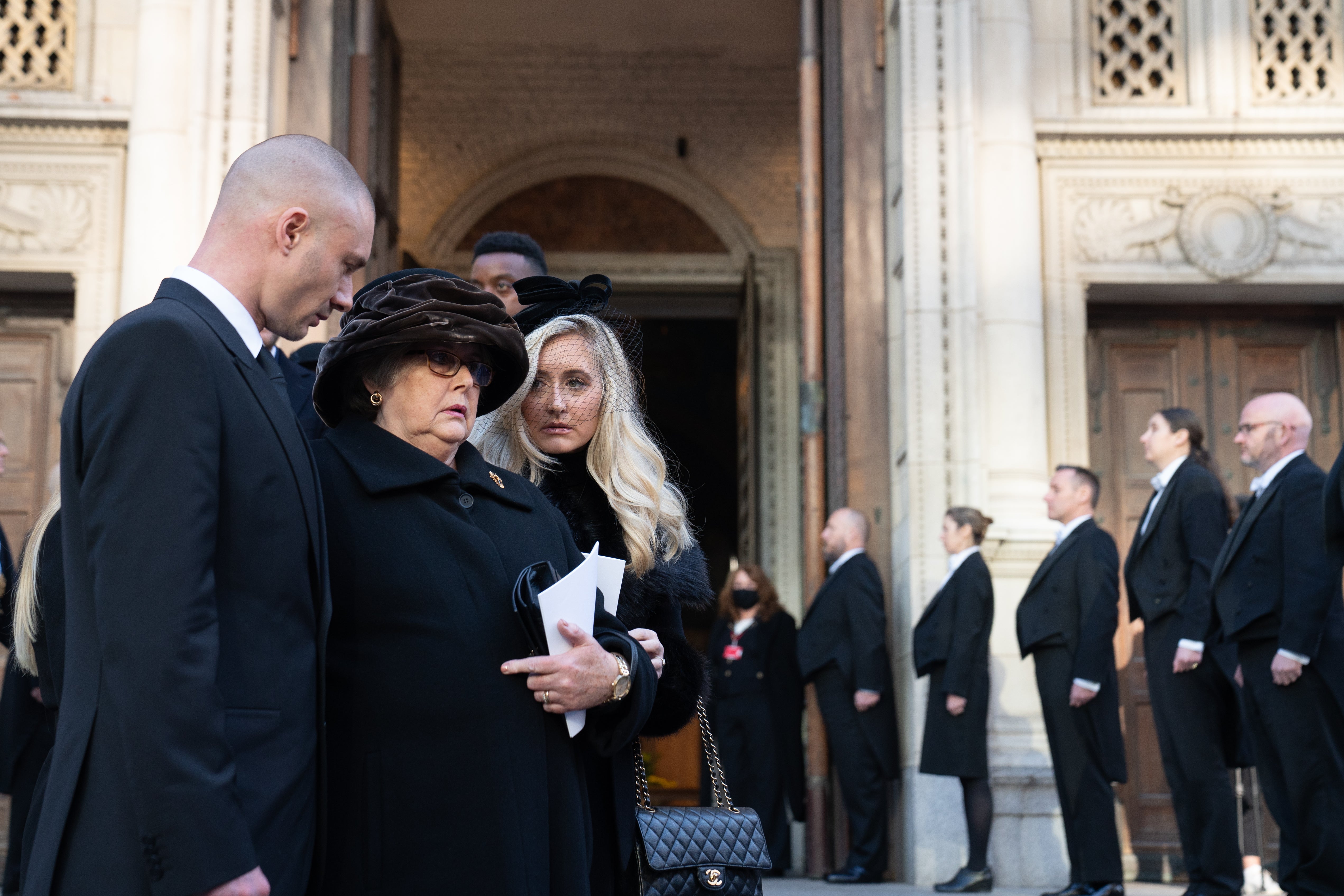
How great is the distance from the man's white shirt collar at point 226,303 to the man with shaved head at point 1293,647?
4.45 metres

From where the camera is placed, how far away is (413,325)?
94.3 inches

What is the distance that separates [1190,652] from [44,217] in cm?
616

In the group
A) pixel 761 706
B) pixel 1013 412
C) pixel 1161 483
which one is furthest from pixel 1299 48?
pixel 761 706

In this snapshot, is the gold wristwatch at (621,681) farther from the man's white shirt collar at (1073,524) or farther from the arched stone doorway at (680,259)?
the arched stone doorway at (680,259)

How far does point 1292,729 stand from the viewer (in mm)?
5492

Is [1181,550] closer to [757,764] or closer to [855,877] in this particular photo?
[855,877]

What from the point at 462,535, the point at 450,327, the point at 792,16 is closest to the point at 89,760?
the point at 462,535

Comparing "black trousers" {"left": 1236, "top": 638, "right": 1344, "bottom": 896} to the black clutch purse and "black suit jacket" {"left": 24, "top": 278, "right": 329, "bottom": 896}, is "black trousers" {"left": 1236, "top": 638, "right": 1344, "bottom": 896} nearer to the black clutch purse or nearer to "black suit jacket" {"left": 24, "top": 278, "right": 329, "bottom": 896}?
the black clutch purse

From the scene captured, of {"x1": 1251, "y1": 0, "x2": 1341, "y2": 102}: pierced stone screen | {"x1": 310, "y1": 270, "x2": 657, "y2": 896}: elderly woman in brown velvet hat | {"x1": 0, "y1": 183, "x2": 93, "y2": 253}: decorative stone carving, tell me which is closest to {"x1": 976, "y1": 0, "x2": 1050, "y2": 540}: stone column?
{"x1": 1251, "y1": 0, "x2": 1341, "y2": 102}: pierced stone screen

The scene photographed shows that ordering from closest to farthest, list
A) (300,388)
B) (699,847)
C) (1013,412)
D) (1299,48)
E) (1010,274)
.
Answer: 1. (699,847)
2. (300,388)
3. (1013,412)
4. (1010,274)
5. (1299,48)

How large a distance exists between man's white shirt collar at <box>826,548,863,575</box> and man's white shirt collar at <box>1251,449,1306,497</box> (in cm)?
239

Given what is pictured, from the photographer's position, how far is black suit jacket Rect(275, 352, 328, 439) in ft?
12.0

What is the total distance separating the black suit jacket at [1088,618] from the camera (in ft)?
21.7

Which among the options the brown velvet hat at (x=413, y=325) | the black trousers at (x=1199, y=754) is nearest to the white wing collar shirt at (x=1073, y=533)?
the black trousers at (x=1199, y=754)
